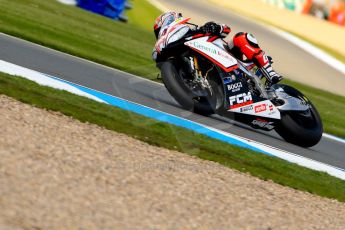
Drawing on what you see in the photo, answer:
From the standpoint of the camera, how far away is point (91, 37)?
16531 mm

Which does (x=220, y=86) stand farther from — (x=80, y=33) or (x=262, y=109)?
(x=80, y=33)

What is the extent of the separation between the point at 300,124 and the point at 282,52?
57.0 feet

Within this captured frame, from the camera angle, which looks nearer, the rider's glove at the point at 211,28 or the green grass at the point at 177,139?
the green grass at the point at 177,139

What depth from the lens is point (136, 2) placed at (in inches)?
1185

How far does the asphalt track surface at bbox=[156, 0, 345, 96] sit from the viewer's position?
911 inches

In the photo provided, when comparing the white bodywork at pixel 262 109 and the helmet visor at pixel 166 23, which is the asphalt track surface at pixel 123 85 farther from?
the helmet visor at pixel 166 23

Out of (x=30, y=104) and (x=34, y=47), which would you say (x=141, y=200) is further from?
(x=34, y=47)

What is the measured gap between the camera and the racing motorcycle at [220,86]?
10000 mm

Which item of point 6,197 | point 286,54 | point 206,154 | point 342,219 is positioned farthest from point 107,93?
point 286,54

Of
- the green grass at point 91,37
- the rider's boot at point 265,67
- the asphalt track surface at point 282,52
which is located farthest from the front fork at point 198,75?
the asphalt track surface at point 282,52

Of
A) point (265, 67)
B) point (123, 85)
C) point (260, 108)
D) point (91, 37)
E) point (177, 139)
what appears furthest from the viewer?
point (91, 37)

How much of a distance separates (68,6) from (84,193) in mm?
16210

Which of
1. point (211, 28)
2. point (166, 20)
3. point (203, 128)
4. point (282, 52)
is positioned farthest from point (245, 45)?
point (282, 52)

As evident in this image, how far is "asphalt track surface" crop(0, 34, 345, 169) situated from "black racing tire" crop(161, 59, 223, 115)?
0.47ft
